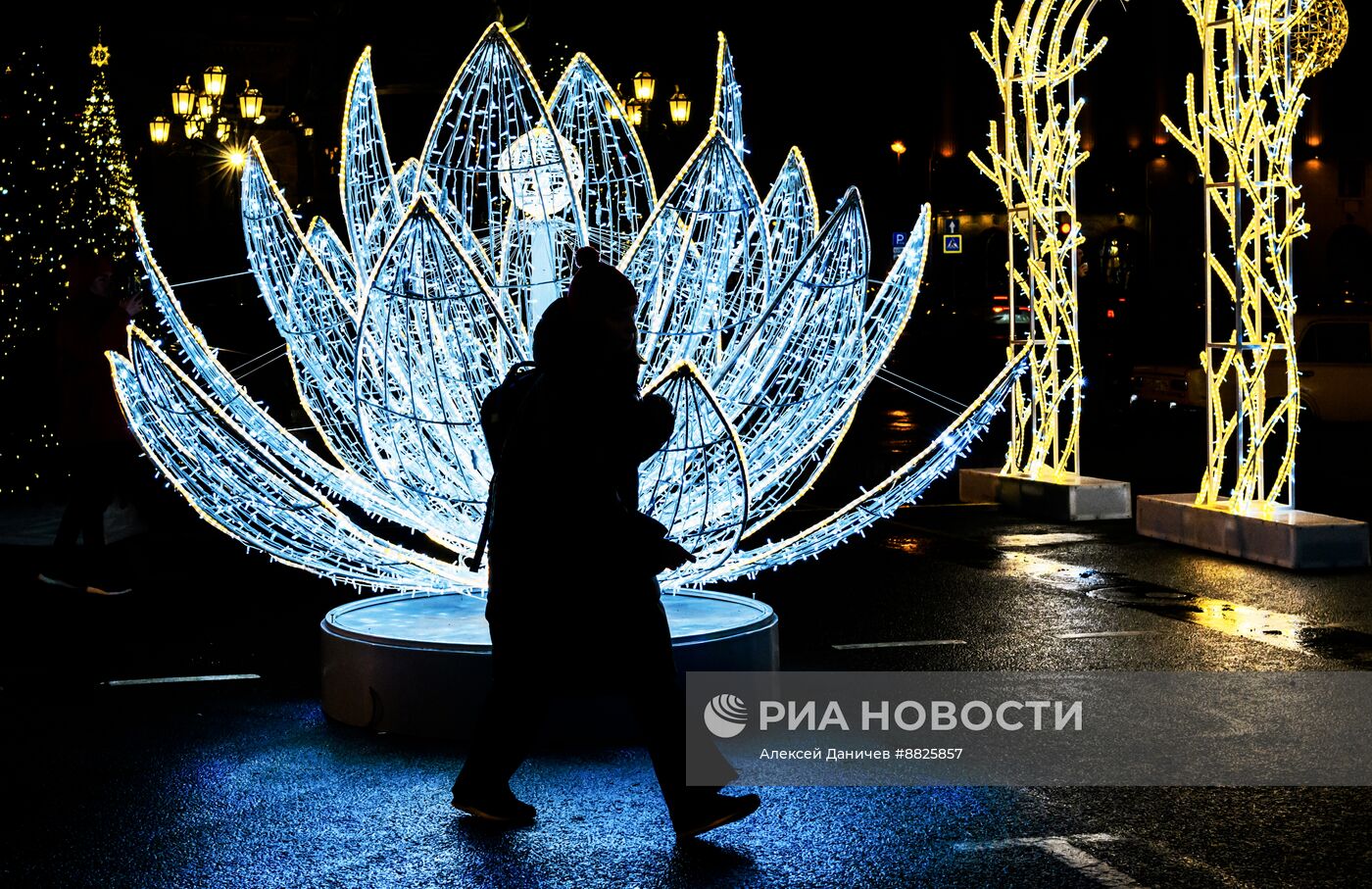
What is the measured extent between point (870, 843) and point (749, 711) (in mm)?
1356

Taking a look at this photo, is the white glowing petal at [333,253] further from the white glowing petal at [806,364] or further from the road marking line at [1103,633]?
the road marking line at [1103,633]

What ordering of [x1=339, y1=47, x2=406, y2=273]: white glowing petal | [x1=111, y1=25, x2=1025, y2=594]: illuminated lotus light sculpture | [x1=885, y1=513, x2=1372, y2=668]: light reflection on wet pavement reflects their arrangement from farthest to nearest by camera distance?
[x1=885, y1=513, x2=1372, y2=668]: light reflection on wet pavement < [x1=339, y1=47, x2=406, y2=273]: white glowing petal < [x1=111, y1=25, x2=1025, y2=594]: illuminated lotus light sculpture

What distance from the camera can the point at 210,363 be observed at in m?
6.23

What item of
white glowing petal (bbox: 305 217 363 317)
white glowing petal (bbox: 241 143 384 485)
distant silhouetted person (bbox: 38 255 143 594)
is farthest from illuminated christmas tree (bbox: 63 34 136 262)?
white glowing petal (bbox: 241 143 384 485)

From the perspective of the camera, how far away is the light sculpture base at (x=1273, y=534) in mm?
9641

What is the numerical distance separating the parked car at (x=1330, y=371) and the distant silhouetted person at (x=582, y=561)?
15715 mm

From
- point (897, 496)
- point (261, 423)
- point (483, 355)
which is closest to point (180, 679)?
point (261, 423)

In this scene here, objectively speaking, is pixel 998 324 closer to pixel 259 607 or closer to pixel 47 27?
pixel 47 27

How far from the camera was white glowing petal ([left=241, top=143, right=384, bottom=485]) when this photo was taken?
6.32m

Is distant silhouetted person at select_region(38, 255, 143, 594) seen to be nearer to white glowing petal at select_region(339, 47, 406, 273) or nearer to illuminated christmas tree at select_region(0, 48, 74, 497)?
white glowing petal at select_region(339, 47, 406, 273)

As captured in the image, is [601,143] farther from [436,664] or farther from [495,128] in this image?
[436,664]

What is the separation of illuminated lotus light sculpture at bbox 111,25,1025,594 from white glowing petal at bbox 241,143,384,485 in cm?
1

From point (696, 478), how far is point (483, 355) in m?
1.14

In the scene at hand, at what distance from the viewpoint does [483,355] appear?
20.9ft
